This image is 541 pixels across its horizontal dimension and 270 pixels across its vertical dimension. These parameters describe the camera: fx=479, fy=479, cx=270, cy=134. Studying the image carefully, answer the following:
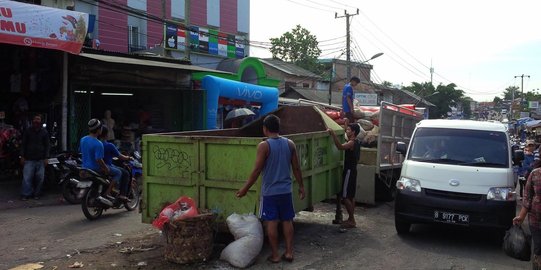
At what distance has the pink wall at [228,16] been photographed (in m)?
28.5

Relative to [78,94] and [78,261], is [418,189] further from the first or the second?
[78,94]

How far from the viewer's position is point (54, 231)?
7223 mm

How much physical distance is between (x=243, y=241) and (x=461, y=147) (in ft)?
12.9

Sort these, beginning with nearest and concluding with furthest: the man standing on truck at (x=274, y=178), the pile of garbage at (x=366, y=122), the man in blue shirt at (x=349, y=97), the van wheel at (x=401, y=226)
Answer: the man standing on truck at (x=274, y=178), the van wheel at (x=401, y=226), the pile of garbage at (x=366, y=122), the man in blue shirt at (x=349, y=97)

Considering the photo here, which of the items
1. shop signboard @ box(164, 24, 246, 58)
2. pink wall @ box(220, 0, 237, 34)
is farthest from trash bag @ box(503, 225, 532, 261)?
pink wall @ box(220, 0, 237, 34)

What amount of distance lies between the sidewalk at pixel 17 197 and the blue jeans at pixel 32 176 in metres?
0.17

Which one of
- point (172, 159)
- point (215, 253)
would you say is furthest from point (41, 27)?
point (215, 253)

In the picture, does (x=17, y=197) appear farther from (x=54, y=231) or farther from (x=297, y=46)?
(x=297, y=46)

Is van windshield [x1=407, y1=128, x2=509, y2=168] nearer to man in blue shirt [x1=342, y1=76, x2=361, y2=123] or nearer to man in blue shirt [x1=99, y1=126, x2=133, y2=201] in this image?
man in blue shirt [x1=342, y1=76, x2=361, y2=123]

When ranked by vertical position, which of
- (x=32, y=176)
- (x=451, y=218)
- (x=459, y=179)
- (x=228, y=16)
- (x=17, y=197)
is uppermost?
(x=228, y=16)

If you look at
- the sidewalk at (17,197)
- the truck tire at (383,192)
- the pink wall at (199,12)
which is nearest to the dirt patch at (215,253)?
the truck tire at (383,192)

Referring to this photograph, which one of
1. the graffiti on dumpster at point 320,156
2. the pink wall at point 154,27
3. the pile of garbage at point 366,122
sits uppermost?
the pink wall at point 154,27

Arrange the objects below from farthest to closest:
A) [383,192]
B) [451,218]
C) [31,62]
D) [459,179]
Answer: [31,62] → [383,192] → [459,179] → [451,218]

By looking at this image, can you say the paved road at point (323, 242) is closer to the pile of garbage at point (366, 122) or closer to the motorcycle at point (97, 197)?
the motorcycle at point (97, 197)
